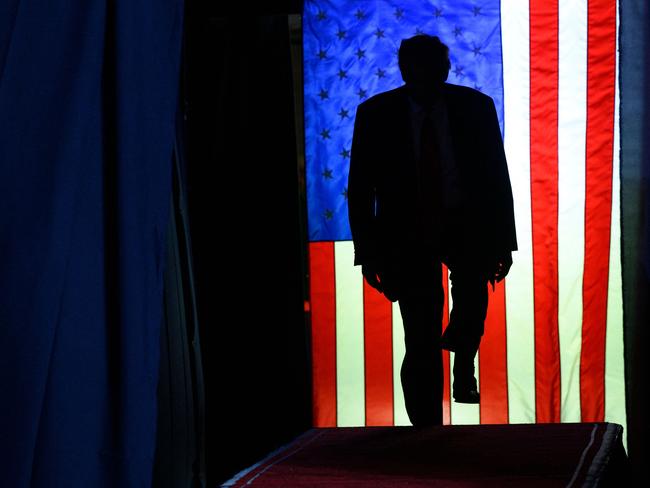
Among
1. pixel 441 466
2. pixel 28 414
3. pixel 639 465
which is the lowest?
pixel 639 465

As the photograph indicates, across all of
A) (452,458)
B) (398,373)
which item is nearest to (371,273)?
(398,373)

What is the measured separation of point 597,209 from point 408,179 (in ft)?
2.44

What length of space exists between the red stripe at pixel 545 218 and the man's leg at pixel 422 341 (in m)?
0.48

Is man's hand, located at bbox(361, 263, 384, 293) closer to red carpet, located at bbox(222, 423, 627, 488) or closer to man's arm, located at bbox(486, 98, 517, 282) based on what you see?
man's arm, located at bbox(486, 98, 517, 282)

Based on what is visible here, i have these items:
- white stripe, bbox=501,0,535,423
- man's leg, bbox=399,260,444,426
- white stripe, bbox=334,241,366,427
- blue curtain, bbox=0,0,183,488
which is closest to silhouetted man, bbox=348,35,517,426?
man's leg, bbox=399,260,444,426

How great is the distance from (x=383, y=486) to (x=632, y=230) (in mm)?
1624

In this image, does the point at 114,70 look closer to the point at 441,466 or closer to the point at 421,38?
the point at 441,466

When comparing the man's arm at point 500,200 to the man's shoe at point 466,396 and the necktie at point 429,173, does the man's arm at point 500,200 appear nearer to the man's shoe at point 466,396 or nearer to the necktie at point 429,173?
the necktie at point 429,173

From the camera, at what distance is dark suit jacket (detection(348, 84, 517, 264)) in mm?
2805

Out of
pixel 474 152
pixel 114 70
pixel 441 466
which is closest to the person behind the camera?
pixel 114 70

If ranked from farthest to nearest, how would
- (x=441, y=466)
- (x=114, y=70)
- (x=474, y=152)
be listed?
(x=474, y=152) < (x=441, y=466) < (x=114, y=70)

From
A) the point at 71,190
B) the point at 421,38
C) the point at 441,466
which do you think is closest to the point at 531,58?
the point at 421,38

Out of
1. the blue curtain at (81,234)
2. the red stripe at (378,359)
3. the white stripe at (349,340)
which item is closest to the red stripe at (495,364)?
the red stripe at (378,359)

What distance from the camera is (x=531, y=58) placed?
309 cm
